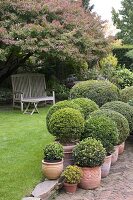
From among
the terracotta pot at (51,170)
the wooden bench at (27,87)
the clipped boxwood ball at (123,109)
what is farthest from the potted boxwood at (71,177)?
the wooden bench at (27,87)

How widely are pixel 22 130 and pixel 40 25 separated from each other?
14.9ft

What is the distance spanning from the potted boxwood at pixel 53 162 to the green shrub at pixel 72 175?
0.12 metres

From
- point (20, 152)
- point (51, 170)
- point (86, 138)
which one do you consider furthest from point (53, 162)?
point (20, 152)

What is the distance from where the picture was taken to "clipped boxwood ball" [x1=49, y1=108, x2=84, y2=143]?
6000 mm

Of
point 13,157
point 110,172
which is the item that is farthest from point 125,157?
point 13,157

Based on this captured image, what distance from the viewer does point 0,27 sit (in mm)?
11539

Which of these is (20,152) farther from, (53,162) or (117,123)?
(117,123)

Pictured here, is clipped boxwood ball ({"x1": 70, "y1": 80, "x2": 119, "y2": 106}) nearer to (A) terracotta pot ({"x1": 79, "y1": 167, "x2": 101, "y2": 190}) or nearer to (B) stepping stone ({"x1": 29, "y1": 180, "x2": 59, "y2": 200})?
(A) terracotta pot ({"x1": 79, "y1": 167, "x2": 101, "y2": 190})

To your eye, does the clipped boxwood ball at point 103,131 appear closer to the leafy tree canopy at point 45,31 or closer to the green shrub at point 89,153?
the green shrub at point 89,153

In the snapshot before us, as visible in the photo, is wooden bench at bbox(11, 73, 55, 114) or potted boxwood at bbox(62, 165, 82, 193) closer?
potted boxwood at bbox(62, 165, 82, 193)

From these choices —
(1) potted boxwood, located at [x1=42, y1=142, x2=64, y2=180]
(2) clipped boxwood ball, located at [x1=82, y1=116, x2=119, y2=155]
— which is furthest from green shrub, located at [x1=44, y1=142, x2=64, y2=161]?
(2) clipped boxwood ball, located at [x1=82, y1=116, x2=119, y2=155]

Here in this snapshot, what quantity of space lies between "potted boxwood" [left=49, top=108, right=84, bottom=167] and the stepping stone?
26.7 inches

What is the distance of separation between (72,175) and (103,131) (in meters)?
1.13

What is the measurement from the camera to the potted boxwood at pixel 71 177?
5.41 metres
